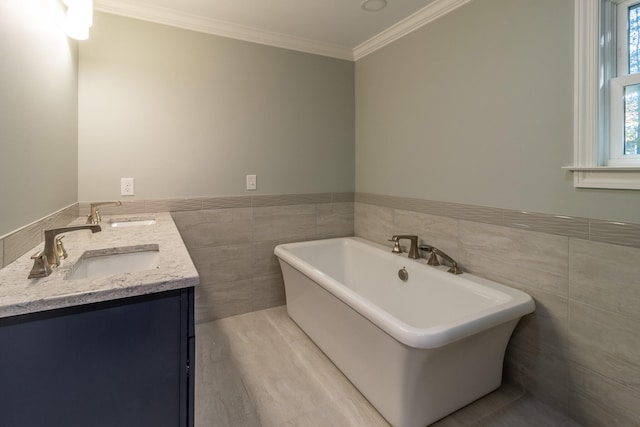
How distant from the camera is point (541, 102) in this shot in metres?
1.60

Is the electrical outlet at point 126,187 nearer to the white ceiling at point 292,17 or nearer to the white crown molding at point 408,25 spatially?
the white ceiling at point 292,17

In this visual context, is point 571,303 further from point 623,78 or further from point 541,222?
point 623,78

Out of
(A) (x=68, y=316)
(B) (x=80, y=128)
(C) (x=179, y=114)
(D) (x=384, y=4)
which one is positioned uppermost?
(D) (x=384, y=4)

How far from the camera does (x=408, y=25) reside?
232 cm

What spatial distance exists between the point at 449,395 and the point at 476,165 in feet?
4.16

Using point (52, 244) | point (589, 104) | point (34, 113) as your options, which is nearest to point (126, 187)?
point (34, 113)

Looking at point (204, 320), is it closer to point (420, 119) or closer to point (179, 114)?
point (179, 114)

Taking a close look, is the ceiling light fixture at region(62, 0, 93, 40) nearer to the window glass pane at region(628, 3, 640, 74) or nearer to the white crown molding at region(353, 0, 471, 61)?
the white crown molding at region(353, 0, 471, 61)

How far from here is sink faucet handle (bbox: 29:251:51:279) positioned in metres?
0.95

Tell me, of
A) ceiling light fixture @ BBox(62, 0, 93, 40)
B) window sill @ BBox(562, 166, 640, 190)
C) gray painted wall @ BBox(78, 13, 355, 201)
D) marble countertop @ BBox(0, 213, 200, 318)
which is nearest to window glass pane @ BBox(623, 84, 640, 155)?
window sill @ BBox(562, 166, 640, 190)

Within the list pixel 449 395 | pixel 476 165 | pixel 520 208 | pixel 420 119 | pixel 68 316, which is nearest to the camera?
pixel 68 316

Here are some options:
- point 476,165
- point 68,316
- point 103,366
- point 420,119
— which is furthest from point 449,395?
point 420,119

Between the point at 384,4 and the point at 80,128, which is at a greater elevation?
the point at 384,4

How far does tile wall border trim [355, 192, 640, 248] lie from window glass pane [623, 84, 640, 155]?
13.4 inches
